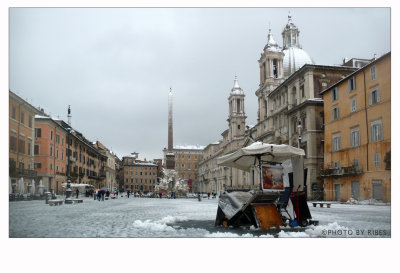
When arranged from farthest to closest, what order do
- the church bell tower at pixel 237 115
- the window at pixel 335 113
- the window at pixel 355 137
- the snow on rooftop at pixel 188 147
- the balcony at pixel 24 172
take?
the snow on rooftop at pixel 188 147
the church bell tower at pixel 237 115
the window at pixel 335 113
the window at pixel 355 137
the balcony at pixel 24 172

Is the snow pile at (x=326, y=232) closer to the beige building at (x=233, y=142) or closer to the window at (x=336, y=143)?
the window at (x=336, y=143)

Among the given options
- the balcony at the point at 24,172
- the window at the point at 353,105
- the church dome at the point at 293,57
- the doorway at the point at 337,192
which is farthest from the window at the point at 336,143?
the church dome at the point at 293,57

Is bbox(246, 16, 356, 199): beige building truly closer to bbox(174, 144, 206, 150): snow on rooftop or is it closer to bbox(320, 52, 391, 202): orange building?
bbox(320, 52, 391, 202): orange building

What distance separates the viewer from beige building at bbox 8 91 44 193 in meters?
11.5

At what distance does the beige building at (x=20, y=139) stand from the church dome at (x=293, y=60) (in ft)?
193

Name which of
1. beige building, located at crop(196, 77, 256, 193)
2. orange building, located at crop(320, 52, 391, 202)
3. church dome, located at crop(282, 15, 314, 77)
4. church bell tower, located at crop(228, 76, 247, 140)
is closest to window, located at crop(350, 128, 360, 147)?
orange building, located at crop(320, 52, 391, 202)

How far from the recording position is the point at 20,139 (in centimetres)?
1205

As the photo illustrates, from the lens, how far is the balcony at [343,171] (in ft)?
84.6

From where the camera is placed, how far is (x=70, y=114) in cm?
1498

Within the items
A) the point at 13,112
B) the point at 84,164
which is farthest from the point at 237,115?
the point at 13,112

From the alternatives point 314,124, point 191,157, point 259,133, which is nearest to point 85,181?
point 259,133

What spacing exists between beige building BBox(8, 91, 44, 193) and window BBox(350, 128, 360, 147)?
19.7 meters
